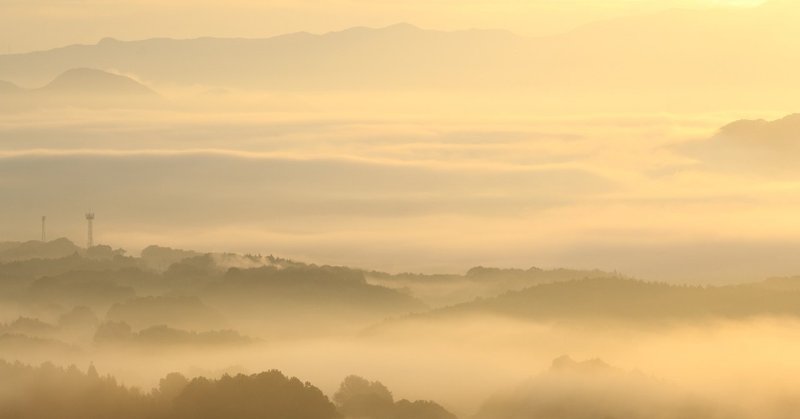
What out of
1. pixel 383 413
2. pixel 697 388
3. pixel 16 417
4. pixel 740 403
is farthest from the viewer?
pixel 697 388

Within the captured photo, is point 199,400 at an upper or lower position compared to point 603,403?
upper

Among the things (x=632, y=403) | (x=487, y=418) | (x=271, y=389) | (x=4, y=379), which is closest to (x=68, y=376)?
(x=4, y=379)

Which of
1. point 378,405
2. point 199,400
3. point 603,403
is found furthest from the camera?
point 603,403

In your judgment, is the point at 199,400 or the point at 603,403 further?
the point at 603,403

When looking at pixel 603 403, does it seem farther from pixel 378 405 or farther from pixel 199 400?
pixel 199 400

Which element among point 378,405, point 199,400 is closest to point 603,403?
point 378,405

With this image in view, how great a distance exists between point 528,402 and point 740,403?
67.3 ft

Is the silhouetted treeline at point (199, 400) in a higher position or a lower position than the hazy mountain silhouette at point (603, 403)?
higher

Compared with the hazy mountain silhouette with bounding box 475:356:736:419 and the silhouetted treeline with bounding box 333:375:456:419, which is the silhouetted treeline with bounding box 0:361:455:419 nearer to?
the silhouetted treeline with bounding box 333:375:456:419

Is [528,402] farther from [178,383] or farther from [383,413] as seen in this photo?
[178,383]

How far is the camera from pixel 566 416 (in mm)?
179000

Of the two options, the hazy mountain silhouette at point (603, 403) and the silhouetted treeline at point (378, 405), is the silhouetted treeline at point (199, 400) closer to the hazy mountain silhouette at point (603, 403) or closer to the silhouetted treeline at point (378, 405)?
the silhouetted treeline at point (378, 405)

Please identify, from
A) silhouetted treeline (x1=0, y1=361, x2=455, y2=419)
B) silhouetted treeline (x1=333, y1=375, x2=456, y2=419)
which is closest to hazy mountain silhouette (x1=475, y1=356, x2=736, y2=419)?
silhouetted treeline (x1=333, y1=375, x2=456, y2=419)

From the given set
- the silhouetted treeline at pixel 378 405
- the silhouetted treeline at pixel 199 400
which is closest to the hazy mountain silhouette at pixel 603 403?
the silhouetted treeline at pixel 378 405
